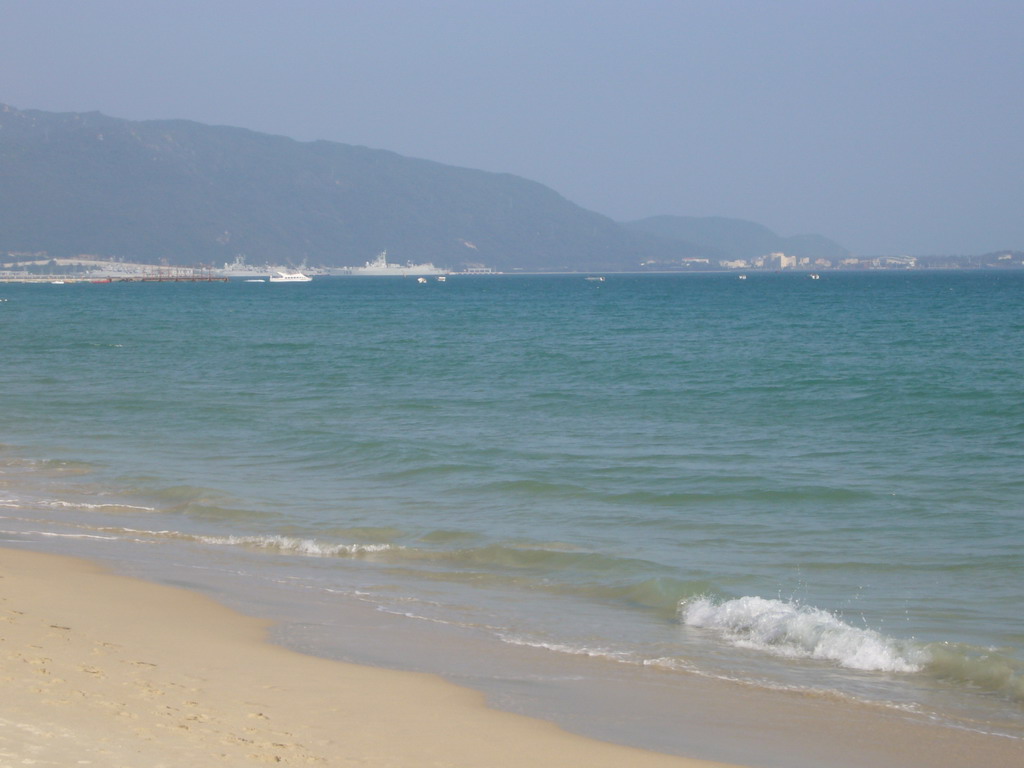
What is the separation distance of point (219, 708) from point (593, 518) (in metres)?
7.00

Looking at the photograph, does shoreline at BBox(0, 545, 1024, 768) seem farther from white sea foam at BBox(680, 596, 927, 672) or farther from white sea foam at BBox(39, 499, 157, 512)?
white sea foam at BBox(39, 499, 157, 512)

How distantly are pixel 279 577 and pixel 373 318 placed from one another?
180 ft

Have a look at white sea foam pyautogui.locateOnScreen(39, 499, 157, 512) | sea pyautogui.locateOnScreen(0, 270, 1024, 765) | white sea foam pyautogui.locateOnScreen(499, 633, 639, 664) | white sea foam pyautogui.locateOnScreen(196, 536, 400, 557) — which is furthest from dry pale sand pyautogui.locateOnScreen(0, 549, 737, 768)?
white sea foam pyautogui.locateOnScreen(39, 499, 157, 512)

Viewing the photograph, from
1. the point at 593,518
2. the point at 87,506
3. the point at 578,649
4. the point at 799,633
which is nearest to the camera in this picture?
the point at 578,649

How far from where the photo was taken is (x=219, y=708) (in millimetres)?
6355

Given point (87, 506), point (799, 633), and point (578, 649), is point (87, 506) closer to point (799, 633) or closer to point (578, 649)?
point (578, 649)

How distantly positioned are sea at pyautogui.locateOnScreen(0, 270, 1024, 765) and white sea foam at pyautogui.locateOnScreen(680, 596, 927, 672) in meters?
0.02

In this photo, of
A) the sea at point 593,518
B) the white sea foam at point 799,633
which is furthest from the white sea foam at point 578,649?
the white sea foam at point 799,633

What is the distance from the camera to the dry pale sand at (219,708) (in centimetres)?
553

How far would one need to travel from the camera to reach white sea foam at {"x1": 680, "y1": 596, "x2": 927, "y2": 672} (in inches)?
319

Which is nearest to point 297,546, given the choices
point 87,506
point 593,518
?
point 593,518

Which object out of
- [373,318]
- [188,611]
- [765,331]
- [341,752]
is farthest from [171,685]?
[373,318]

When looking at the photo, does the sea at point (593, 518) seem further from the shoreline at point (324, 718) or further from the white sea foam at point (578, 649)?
Answer: the shoreline at point (324, 718)

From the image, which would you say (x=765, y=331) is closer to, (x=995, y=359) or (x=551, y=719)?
(x=995, y=359)
